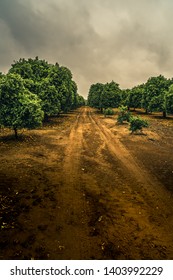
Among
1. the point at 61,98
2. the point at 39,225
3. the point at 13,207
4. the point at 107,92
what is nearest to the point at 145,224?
the point at 39,225

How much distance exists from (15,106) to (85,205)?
1448 cm

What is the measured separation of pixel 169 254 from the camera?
23.0 ft

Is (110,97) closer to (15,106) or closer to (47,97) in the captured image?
(47,97)

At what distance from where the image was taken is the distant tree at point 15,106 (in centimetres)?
2072

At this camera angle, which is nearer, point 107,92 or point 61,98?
point 61,98

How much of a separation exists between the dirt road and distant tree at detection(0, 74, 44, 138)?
11.4ft

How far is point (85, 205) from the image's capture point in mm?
9906

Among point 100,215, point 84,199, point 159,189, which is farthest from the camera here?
point 159,189

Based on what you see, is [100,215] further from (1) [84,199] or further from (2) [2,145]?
(2) [2,145]

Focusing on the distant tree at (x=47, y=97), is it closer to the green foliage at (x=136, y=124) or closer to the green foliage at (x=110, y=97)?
the green foliage at (x=136, y=124)

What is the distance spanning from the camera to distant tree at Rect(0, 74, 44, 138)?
20719 millimetres

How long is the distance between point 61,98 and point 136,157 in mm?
25861

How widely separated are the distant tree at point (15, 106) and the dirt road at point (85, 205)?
137 inches

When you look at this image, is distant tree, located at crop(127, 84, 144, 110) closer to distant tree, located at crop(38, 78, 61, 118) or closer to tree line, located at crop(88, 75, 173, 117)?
tree line, located at crop(88, 75, 173, 117)
